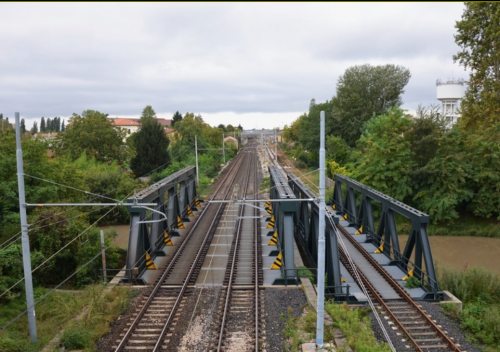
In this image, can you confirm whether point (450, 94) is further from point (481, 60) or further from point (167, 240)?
point (167, 240)

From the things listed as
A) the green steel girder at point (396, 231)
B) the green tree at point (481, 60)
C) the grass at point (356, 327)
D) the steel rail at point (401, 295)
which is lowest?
the steel rail at point (401, 295)

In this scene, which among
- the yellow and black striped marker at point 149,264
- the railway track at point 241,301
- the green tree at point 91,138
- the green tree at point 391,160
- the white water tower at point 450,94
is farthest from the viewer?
the white water tower at point 450,94

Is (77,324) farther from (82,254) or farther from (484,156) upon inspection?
Answer: (484,156)

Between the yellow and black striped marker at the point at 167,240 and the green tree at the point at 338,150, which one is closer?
the yellow and black striped marker at the point at 167,240

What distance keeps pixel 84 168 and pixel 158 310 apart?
2785 cm

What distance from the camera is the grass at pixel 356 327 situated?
10720 millimetres

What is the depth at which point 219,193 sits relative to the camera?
44.6m

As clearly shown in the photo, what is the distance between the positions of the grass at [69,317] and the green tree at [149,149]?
120ft

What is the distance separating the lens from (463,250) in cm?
2661

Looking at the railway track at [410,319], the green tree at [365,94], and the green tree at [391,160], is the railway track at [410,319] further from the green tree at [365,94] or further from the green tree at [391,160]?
the green tree at [365,94]

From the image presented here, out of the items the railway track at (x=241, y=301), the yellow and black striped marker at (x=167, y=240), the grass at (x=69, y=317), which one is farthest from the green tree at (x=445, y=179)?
the grass at (x=69, y=317)

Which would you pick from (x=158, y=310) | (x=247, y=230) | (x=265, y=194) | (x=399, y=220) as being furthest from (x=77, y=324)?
(x=265, y=194)

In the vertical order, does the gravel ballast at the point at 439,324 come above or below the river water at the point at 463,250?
above

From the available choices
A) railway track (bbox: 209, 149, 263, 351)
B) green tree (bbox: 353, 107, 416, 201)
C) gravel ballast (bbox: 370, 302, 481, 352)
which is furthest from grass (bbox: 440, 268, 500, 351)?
green tree (bbox: 353, 107, 416, 201)
